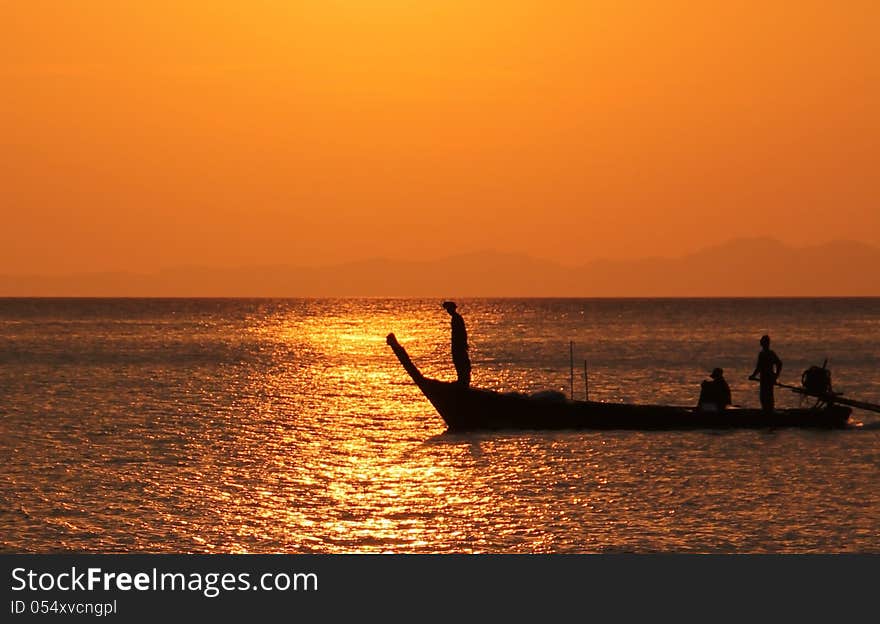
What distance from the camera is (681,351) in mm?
90500

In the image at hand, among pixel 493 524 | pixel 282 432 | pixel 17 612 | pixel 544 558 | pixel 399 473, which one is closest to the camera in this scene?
pixel 17 612

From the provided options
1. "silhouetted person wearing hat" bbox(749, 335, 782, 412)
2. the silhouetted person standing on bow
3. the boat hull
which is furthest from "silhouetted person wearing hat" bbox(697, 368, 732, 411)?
the silhouetted person standing on bow

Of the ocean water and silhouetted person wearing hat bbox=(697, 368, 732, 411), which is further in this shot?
silhouetted person wearing hat bbox=(697, 368, 732, 411)

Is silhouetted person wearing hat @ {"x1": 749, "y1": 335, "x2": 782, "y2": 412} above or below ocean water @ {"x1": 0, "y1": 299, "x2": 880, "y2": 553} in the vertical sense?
above

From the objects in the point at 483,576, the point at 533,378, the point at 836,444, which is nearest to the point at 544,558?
the point at 483,576

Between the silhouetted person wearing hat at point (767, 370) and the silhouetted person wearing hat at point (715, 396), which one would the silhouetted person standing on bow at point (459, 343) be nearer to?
the silhouetted person wearing hat at point (715, 396)

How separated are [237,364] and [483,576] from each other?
63122 millimetres

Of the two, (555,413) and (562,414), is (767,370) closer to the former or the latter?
(562,414)

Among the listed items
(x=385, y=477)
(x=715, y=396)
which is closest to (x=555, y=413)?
(x=715, y=396)

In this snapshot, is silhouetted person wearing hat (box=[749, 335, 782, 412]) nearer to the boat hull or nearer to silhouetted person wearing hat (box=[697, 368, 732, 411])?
the boat hull

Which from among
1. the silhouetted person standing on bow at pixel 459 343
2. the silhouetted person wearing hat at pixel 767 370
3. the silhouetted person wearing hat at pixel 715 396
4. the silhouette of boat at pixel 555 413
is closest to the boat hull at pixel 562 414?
the silhouette of boat at pixel 555 413

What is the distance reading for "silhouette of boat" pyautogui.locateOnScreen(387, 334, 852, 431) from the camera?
110 ft

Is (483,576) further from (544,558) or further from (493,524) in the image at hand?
(493,524)

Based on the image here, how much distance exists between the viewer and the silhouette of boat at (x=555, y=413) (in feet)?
110
